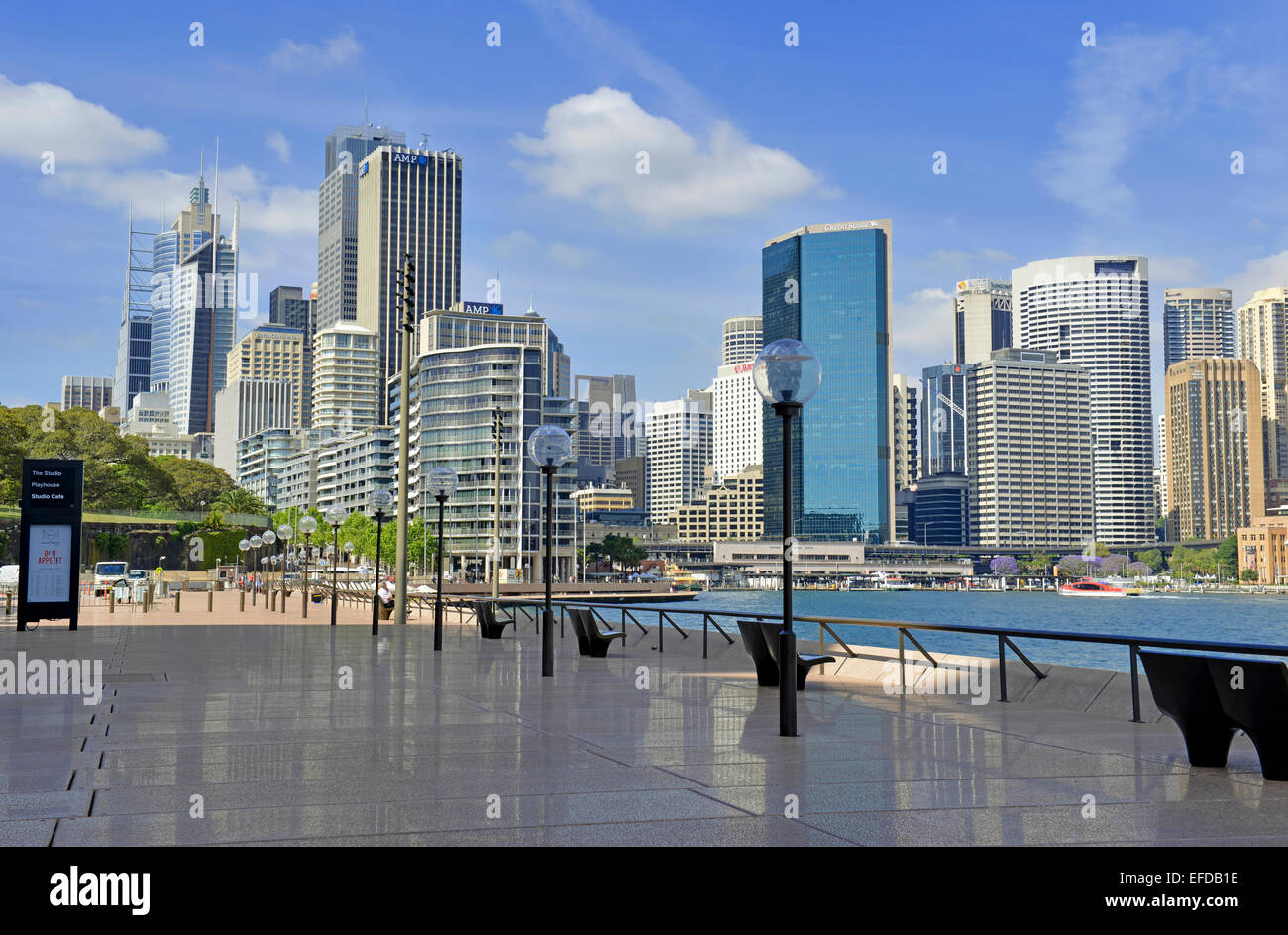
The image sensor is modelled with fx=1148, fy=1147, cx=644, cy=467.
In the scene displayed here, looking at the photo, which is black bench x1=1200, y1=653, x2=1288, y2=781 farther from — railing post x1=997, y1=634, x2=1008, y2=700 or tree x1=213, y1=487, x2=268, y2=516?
tree x1=213, y1=487, x2=268, y2=516

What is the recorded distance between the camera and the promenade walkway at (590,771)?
639cm

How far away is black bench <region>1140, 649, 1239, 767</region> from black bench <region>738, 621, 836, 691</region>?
588cm

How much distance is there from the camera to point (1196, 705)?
28.3 ft

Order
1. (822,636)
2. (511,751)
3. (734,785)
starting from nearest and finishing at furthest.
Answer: (734,785)
(511,751)
(822,636)

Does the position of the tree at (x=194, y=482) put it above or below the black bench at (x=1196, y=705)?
above

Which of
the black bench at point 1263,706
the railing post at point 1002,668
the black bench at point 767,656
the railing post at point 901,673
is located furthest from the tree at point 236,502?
the black bench at point 1263,706

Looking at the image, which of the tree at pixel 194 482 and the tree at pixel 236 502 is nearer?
the tree at pixel 194 482

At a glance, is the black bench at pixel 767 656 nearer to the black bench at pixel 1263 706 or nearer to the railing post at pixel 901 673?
the railing post at pixel 901 673

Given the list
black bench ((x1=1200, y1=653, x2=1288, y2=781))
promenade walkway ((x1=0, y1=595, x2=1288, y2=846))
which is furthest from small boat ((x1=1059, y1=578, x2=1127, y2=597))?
black bench ((x1=1200, y1=653, x2=1288, y2=781))

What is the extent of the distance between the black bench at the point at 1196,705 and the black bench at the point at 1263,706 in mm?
166
